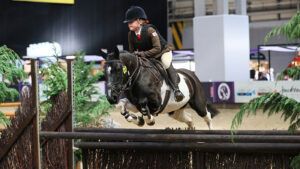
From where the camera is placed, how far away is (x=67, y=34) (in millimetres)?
23516

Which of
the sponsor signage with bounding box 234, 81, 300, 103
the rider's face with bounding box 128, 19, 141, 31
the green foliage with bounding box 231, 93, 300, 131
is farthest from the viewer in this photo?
the sponsor signage with bounding box 234, 81, 300, 103

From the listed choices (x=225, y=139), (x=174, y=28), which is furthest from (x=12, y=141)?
(x=174, y=28)

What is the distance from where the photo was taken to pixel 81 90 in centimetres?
666

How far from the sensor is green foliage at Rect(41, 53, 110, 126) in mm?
6375

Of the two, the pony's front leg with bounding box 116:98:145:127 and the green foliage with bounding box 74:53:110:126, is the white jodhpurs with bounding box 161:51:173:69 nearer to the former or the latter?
the pony's front leg with bounding box 116:98:145:127

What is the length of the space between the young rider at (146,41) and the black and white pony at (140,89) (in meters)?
0.08

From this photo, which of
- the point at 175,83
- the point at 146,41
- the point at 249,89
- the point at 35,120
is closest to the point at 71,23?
the point at 249,89

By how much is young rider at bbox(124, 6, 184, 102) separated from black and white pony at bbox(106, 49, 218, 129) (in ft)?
0.26

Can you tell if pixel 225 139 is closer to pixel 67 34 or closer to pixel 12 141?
pixel 12 141

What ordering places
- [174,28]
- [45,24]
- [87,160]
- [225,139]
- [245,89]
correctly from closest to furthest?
1. [225,139]
2. [87,160]
3. [245,89]
4. [45,24]
5. [174,28]

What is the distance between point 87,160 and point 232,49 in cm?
1287

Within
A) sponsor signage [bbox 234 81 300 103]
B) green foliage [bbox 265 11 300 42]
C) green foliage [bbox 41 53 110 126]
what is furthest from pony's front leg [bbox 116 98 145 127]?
sponsor signage [bbox 234 81 300 103]

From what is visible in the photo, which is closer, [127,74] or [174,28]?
[127,74]

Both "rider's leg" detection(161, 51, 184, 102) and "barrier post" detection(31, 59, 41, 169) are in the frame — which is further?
"rider's leg" detection(161, 51, 184, 102)
